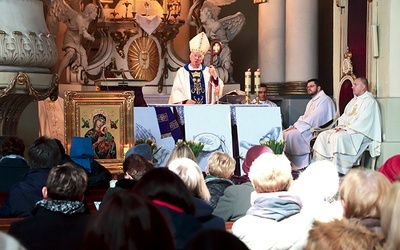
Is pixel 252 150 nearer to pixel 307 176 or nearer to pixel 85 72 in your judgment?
pixel 307 176

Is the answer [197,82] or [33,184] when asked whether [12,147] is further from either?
[197,82]

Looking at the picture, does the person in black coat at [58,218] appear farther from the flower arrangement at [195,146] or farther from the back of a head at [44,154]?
the flower arrangement at [195,146]

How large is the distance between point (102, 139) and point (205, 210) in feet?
20.6

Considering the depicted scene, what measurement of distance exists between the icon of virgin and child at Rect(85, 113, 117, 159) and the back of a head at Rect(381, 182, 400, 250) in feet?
24.3

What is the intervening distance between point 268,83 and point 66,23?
3520mm

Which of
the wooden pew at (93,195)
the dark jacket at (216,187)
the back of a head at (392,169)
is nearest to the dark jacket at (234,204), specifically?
the dark jacket at (216,187)

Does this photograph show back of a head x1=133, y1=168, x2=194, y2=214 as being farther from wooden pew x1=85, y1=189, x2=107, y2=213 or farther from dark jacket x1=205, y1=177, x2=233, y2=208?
wooden pew x1=85, y1=189, x2=107, y2=213

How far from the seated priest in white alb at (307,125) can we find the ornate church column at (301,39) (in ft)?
3.19

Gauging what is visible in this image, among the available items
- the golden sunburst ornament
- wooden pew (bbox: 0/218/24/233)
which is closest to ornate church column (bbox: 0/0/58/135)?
wooden pew (bbox: 0/218/24/233)

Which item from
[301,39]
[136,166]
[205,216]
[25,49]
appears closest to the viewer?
[205,216]

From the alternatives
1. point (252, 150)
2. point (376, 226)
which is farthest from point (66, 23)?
point (376, 226)

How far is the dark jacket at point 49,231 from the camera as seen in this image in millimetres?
4586

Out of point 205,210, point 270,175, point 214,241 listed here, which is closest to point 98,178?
point 270,175

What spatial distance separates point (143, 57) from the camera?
1656cm
